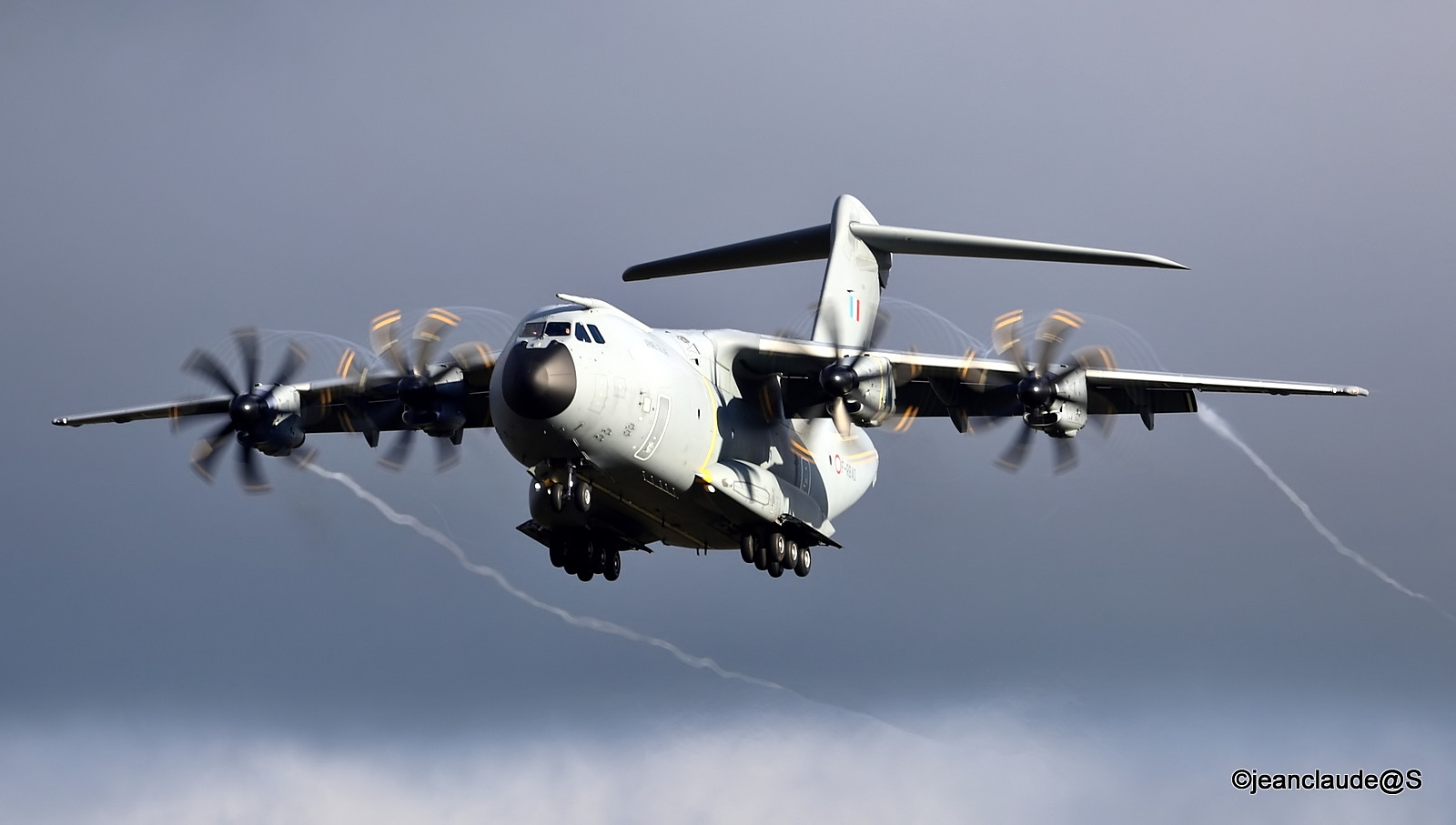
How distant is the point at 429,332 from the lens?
19344mm

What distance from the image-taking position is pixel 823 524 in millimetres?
20922

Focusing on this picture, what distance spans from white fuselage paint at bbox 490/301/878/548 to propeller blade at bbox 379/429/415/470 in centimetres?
161

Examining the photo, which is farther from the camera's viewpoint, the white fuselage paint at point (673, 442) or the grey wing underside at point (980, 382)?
the grey wing underside at point (980, 382)

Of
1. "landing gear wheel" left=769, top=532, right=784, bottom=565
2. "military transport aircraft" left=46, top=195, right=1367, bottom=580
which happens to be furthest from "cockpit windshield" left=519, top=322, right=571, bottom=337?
"landing gear wheel" left=769, top=532, right=784, bottom=565

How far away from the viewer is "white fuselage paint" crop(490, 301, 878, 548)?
56.0ft

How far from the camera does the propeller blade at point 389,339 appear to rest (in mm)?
19219

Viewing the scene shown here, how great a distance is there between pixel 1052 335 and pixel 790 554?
3959 mm

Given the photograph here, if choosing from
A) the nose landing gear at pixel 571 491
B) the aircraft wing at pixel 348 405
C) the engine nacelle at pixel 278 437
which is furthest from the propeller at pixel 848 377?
the engine nacelle at pixel 278 437

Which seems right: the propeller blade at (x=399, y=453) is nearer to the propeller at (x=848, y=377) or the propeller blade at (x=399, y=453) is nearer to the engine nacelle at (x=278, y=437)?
the engine nacelle at (x=278, y=437)

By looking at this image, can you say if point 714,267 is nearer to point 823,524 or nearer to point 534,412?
point 823,524

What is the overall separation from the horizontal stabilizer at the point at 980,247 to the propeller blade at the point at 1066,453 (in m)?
2.09

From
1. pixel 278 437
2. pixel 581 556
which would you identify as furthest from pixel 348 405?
pixel 581 556

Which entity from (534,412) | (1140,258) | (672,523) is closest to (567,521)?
(672,523)

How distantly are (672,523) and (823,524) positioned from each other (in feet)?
6.73
